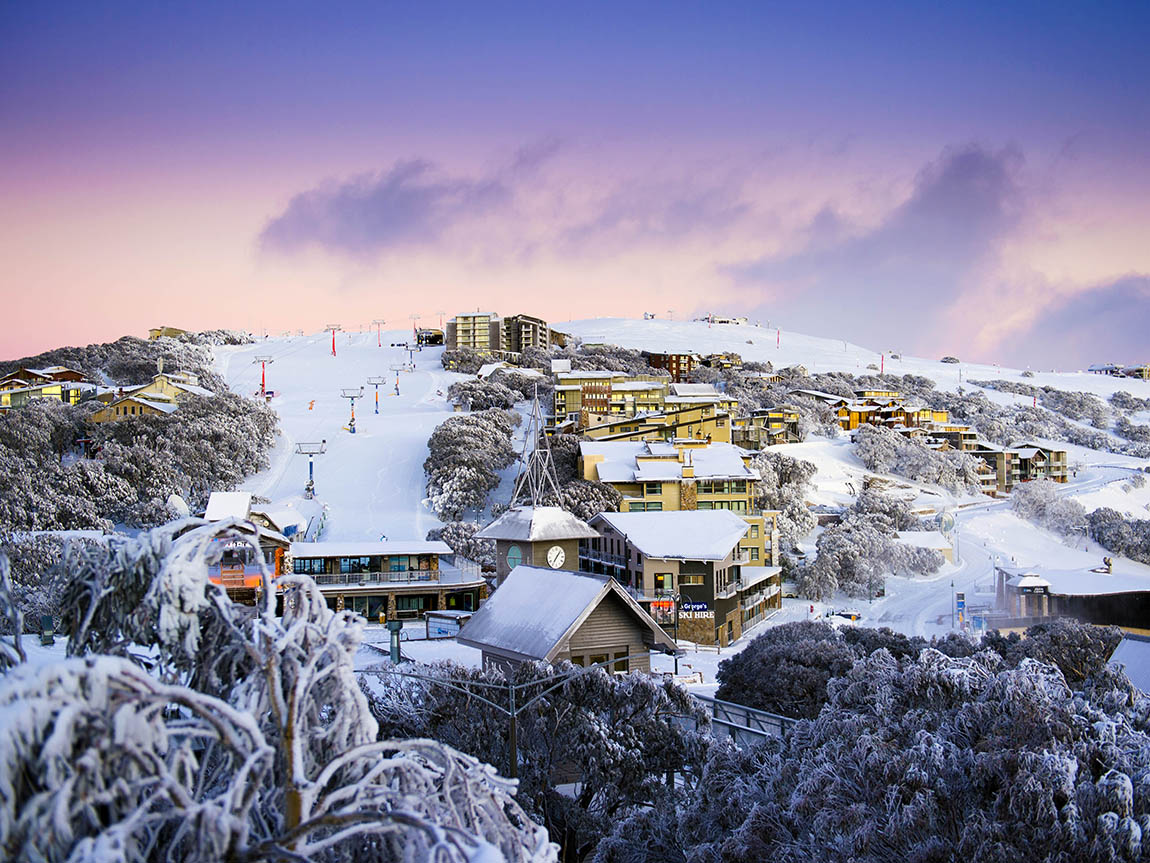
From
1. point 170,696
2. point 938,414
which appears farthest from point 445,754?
point 938,414

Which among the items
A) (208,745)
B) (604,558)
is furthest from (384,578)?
(208,745)

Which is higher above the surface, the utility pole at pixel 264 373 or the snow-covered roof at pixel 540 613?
the utility pole at pixel 264 373

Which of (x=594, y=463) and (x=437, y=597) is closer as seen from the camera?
(x=437, y=597)

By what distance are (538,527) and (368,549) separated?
1623 centimetres

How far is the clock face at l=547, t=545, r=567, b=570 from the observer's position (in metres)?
30.6

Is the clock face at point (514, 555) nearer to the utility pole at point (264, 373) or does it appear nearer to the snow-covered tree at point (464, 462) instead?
the snow-covered tree at point (464, 462)

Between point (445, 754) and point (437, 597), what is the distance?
37470 mm

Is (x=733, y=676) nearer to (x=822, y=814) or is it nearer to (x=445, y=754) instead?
(x=822, y=814)

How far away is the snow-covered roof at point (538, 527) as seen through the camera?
98.5ft

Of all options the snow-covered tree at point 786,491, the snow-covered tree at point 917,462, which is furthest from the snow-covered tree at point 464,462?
the snow-covered tree at point 917,462

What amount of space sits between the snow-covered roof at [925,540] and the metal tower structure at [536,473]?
21.2m

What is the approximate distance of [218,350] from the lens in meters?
133

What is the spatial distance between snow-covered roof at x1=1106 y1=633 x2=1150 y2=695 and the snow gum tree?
25.6m

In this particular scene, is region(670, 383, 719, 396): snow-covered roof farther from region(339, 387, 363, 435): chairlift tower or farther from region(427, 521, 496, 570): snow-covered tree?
region(427, 521, 496, 570): snow-covered tree
